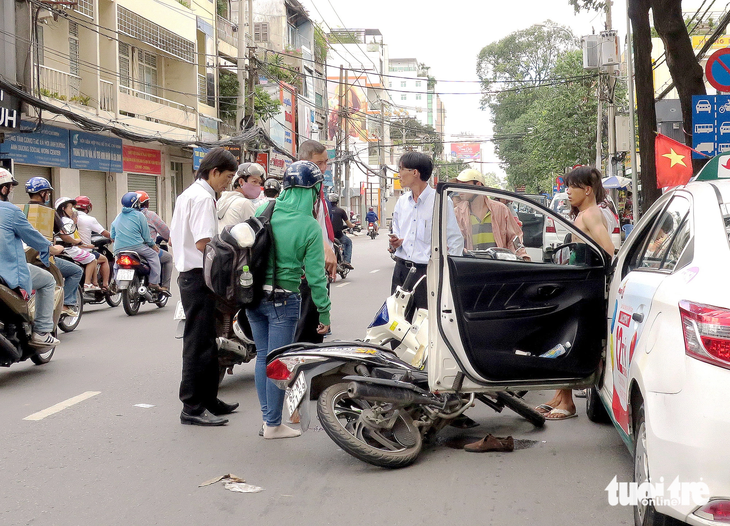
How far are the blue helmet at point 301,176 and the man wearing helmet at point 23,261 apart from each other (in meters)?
3.16

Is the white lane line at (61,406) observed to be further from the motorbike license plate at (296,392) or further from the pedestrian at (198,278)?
the motorbike license plate at (296,392)

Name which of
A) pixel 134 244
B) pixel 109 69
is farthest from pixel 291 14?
pixel 134 244

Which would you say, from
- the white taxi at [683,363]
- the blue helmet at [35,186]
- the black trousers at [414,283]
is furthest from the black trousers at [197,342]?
the blue helmet at [35,186]

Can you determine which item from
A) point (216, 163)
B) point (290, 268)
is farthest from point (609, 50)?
point (290, 268)

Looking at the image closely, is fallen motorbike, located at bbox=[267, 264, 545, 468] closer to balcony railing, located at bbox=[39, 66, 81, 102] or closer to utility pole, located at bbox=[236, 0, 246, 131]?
balcony railing, located at bbox=[39, 66, 81, 102]

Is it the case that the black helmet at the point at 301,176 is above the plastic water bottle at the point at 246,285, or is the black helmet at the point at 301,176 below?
above

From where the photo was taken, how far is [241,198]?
292 inches

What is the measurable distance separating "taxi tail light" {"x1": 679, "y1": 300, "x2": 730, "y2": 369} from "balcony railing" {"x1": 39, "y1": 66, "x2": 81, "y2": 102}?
18941 mm

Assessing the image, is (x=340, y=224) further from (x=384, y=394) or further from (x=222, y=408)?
(x=384, y=394)

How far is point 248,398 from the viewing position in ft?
21.1

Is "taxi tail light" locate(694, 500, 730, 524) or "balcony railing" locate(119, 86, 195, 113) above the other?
"balcony railing" locate(119, 86, 195, 113)

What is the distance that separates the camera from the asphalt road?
3809 mm

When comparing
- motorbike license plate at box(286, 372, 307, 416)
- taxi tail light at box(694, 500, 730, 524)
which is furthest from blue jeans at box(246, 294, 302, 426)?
taxi tail light at box(694, 500, 730, 524)

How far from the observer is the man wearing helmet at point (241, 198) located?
23.9ft
